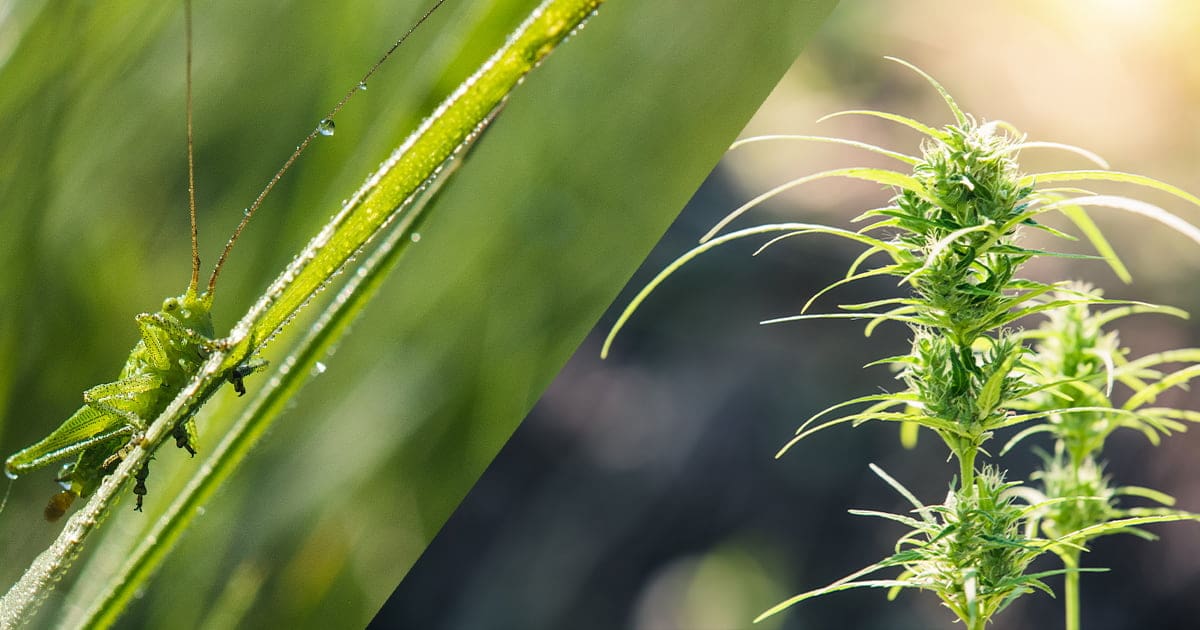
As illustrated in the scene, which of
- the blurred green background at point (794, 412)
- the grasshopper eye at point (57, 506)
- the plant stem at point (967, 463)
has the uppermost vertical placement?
the blurred green background at point (794, 412)

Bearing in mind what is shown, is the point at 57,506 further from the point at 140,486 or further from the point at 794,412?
the point at 794,412

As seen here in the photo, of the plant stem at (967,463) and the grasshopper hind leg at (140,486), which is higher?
the plant stem at (967,463)

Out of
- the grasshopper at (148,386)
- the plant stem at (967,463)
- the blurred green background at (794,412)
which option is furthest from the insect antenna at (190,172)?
the blurred green background at (794,412)

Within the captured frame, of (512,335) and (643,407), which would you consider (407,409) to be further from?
(643,407)

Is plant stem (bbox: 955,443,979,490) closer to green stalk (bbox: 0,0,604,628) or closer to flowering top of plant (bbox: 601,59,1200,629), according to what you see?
flowering top of plant (bbox: 601,59,1200,629)

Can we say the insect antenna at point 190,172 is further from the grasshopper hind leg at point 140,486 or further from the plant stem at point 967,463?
the plant stem at point 967,463

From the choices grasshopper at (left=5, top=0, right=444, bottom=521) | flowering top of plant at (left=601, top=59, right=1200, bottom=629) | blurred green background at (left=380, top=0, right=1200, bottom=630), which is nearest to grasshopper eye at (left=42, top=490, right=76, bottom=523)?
grasshopper at (left=5, top=0, right=444, bottom=521)

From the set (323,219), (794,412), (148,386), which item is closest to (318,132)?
(323,219)
